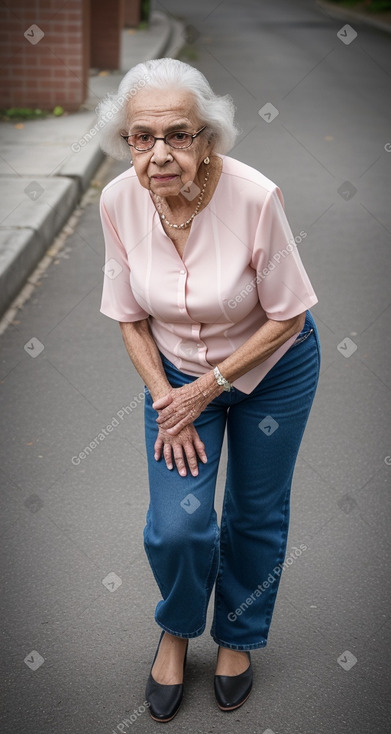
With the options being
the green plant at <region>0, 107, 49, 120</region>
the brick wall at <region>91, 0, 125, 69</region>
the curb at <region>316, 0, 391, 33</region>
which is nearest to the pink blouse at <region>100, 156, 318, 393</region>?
the green plant at <region>0, 107, 49, 120</region>

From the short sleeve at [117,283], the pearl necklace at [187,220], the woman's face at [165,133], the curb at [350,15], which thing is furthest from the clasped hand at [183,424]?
the curb at [350,15]

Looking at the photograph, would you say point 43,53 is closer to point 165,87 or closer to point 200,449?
point 165,87

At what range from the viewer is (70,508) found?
3982 mm

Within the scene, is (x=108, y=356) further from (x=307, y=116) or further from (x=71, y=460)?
(x=307, y=116)

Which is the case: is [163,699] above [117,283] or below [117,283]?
below

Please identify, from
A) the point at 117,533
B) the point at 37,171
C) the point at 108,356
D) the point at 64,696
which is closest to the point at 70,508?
the point at 117,533

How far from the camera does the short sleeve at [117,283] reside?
9.00ft

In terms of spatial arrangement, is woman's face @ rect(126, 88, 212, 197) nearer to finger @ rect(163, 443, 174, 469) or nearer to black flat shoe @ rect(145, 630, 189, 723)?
finger @ rect(163, 443, 174, 469)

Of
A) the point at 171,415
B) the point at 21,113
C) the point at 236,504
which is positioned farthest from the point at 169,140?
the point at 21,113

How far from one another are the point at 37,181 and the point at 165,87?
18.5ft

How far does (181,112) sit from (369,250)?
4811mm

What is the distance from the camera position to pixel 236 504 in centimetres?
292

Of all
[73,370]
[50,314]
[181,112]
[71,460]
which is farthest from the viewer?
[50,314]

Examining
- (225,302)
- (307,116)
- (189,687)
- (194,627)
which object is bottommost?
(307,116)
